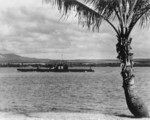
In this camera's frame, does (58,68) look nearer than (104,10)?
No

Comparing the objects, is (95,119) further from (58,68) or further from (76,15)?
(58,68)

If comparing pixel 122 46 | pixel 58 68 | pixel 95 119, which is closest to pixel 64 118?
pixel 95 119

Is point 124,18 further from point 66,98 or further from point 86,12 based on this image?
point 66,98

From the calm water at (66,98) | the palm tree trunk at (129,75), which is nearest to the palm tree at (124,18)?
the palm tree trunk at (129,75)

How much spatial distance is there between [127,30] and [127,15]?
52cm

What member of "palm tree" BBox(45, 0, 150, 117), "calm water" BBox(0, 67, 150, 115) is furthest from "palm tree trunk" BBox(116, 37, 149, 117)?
"calm water" BBox(0, 67, 150, 115)

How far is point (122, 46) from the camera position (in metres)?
9.77

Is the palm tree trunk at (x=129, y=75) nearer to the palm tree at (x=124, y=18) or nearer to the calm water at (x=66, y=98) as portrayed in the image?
the palm tree at (x=124, y=18)

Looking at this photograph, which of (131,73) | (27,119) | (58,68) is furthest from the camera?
(58,68)

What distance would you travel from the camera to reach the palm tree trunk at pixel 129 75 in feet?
32.0

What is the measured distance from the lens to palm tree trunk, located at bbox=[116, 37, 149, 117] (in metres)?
9.77

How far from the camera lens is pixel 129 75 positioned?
9812 mm

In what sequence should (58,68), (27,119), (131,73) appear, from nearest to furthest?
(27,119)
(131,73)
(58,68)

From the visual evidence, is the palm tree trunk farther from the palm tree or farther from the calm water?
the calm water
